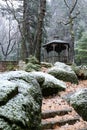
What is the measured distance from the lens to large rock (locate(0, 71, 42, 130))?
4.32m

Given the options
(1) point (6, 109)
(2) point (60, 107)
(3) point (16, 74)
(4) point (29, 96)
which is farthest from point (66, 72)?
Result: (1) point (6, 109)

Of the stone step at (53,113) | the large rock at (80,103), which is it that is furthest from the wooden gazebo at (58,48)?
the stone step at (53,113)

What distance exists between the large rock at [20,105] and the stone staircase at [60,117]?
1.13m

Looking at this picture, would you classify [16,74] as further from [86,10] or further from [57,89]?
[86,10]

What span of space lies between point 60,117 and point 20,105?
2.32 meters

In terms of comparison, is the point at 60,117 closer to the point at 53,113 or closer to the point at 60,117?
the point at 60,117

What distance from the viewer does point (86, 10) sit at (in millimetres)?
47188

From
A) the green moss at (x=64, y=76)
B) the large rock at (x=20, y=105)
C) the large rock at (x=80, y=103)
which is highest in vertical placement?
the large rock at (x=20, y=105)

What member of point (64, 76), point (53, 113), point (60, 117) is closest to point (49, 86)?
A: point (53, 113)

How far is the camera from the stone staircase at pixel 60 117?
6.29 meters

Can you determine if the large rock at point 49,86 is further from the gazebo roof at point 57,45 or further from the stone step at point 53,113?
the gazebo roof at point 57,45

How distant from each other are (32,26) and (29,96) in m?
25.4

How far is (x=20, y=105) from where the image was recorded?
4668 mm

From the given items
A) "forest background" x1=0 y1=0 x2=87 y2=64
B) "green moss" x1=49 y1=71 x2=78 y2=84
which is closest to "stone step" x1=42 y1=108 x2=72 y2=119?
"green moss" x1=49 y1=71 x2=78 y2=84
